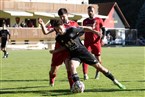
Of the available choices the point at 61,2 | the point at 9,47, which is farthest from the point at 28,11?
the point at 9,47

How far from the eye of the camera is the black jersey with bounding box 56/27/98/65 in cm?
1028

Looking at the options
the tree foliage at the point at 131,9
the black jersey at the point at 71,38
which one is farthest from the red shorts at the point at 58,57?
the tree foliage at the point at 131,9

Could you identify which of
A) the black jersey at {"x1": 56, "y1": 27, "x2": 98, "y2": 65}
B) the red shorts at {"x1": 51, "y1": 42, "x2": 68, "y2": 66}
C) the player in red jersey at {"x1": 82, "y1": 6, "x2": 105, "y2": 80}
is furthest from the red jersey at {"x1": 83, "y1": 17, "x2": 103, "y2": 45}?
the black jersey at {"x1": 56, "y1": 27, "x2": 98, "y2": 65}

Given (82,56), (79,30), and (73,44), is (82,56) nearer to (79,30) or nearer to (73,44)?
(73,44)

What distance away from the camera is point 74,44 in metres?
10.3

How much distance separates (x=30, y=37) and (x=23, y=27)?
5.12 feet

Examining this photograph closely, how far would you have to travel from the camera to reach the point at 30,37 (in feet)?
181

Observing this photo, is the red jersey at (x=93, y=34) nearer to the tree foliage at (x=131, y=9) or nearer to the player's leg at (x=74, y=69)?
the player's leg at (x=74, y=69)

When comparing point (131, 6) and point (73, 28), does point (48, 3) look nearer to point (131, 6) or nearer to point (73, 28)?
point (131, 6)

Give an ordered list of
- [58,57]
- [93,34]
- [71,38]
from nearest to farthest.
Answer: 1. [71,38]
2. [58,57]
3. [93,34]

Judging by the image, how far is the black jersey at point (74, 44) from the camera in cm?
1028

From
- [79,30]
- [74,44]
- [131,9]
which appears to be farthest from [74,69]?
[131,9]

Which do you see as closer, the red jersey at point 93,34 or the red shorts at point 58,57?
the red shorts at point 58,57

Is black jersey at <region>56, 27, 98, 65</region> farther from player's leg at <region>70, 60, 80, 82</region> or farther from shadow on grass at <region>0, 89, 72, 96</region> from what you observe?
shadow on grass at <region>0, 89, 72, 96</region>
